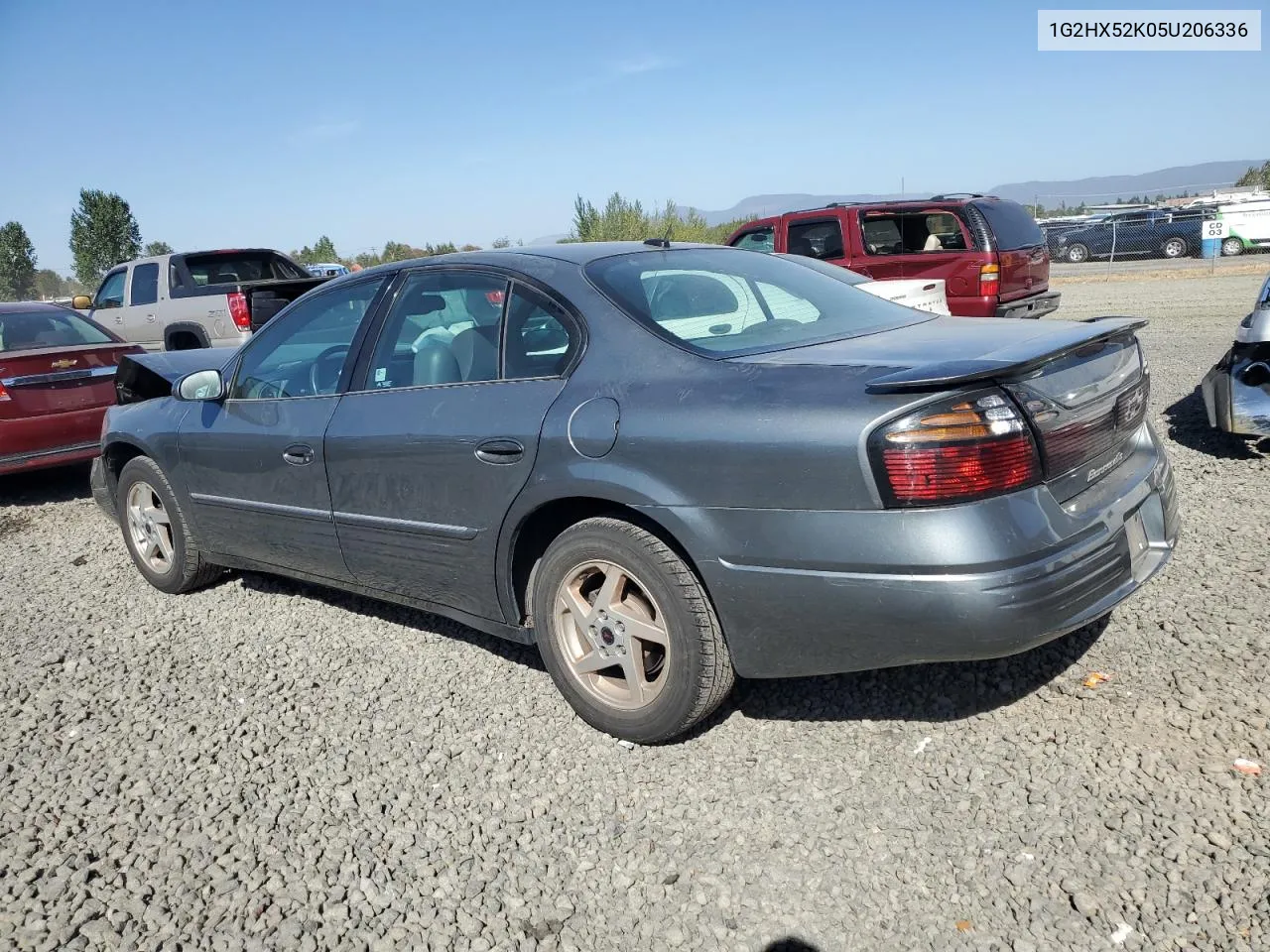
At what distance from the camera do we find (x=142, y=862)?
2.75 metres

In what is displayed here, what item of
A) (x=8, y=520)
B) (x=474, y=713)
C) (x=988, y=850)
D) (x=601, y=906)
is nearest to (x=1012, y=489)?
(x=988, y=850)

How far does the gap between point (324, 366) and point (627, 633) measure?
1.89m

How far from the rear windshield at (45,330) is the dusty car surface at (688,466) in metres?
4.30

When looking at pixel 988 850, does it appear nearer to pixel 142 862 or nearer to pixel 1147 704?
pixel 1147 704

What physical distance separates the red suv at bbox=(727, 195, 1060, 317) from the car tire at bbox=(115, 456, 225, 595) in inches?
299

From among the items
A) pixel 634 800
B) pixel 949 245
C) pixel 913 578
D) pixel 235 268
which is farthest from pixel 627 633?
pixel 235 268

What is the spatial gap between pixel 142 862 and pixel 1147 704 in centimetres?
305

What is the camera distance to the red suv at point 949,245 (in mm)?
10656

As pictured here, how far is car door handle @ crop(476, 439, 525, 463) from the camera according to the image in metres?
3.19

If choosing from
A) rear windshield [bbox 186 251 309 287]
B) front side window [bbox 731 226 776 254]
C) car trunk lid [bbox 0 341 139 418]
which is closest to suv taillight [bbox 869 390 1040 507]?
car trunk lid [bbox 0 341 139 418]

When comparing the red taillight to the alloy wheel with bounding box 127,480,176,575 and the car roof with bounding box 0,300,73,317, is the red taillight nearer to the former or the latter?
the car roof with bounding box 0,300,73,317

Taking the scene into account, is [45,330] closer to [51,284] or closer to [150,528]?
[150,528]

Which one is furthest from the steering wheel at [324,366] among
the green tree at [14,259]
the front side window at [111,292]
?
the green tree at [14,259]

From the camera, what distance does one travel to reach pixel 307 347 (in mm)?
4266
